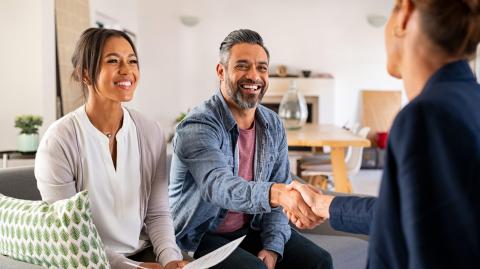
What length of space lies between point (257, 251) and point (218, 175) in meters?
0.42

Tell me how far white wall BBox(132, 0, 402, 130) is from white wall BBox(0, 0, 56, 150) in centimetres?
368

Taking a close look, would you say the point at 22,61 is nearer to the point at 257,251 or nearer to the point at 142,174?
the point at 142,174

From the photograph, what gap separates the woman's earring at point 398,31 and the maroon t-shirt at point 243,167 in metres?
1.03

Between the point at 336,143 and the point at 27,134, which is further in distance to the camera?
the point at 27,134

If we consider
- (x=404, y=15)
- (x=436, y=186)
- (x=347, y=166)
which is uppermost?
(x=404, y=15)

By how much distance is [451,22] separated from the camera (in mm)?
767

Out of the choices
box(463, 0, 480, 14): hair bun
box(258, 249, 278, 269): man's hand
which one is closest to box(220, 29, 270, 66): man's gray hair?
box(258, 249, 278, 269): man's hand

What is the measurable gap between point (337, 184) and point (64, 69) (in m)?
2.68

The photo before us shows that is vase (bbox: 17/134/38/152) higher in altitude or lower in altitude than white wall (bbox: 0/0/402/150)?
lower

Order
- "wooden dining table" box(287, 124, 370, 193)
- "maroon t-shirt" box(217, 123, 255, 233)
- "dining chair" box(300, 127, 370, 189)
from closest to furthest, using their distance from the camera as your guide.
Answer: "maroon t-shirt" box(217, 123, 255, 233)
"wooden dining table" box(287, 124, 370, 193)
"dining chair" box(300, 127, 370, 189)

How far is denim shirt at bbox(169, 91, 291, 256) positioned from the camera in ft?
5.08

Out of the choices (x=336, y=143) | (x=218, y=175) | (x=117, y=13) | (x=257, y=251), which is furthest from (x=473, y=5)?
(x=117, y=13)

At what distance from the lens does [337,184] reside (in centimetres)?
392

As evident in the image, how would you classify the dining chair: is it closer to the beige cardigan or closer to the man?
the man
